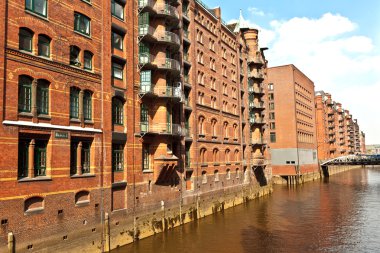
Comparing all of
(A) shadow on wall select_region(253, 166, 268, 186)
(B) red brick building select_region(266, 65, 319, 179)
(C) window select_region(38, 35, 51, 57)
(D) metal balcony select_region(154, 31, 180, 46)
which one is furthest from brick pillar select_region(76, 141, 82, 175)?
(B) red brick building select_region(266, 65, 319, 179)

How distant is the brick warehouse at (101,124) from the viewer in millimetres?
15742

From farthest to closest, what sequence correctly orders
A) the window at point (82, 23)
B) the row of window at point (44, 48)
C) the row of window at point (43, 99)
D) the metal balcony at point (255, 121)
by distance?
the metal balcony at point (255, 121) < the window at point (82, 23) < the row of window at point (44, 48) < the row of window at point (43, 99)

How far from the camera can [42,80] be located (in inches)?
672

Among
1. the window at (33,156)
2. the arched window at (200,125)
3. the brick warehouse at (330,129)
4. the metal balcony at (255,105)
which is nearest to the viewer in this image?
the window at (33,156)

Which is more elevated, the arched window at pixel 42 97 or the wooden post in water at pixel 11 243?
the arched window at pixel 42 97

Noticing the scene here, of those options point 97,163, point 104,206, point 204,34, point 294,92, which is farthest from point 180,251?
point 294,92

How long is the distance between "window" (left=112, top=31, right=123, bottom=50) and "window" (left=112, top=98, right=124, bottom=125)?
3.50 metres

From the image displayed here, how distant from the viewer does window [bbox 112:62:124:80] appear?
72.1ft

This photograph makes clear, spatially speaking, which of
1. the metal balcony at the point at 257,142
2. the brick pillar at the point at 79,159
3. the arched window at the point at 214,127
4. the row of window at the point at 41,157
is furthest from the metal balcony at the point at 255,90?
the brick pillar at the point at 79,159

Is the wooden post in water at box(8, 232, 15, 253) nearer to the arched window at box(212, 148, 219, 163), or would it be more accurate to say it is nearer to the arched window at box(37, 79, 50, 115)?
the arched window at box(37, 79, 50, 115)

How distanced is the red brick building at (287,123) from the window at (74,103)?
2051 inches

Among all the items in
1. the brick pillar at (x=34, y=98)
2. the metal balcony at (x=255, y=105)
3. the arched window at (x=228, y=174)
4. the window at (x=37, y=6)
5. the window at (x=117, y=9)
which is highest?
the window at (x=117, y=9)

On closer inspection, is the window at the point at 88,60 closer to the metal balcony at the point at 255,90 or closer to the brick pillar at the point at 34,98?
the brick pillar at the point at 34,98

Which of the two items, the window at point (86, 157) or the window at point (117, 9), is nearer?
the window at point (86, 157)
